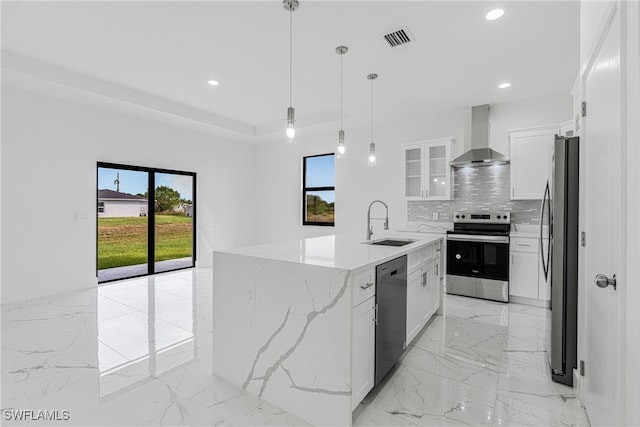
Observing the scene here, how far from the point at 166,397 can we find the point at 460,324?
9.45ft

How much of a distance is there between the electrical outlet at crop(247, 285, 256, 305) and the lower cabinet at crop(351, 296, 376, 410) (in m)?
0.70

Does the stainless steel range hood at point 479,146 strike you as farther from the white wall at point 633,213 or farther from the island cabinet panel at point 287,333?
the island cabinet panel at point 287,333

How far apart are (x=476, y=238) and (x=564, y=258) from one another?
2224 mm

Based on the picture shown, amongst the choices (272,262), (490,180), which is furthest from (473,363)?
(490,180)

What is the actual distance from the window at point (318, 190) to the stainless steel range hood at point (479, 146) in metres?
2.50

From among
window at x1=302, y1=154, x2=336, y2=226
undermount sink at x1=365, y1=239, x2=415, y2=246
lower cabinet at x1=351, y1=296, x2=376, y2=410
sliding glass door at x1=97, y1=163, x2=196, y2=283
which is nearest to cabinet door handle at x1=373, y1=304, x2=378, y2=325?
lower cabinet at x1=351, y1=296, x2=376, y2=410

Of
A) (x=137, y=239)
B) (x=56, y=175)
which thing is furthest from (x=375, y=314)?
(x=137, y=239)

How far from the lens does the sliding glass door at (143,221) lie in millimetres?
4980

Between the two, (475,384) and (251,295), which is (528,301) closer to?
(475,384)

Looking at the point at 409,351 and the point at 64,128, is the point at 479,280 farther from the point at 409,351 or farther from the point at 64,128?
the point at 64,128

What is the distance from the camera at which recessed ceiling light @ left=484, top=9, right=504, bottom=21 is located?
2.48 m

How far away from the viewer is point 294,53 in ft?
10.4

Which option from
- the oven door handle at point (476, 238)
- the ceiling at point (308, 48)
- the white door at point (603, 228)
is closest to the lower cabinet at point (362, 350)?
the white door at point (603, 228)

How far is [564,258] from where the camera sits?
7.00 feet
